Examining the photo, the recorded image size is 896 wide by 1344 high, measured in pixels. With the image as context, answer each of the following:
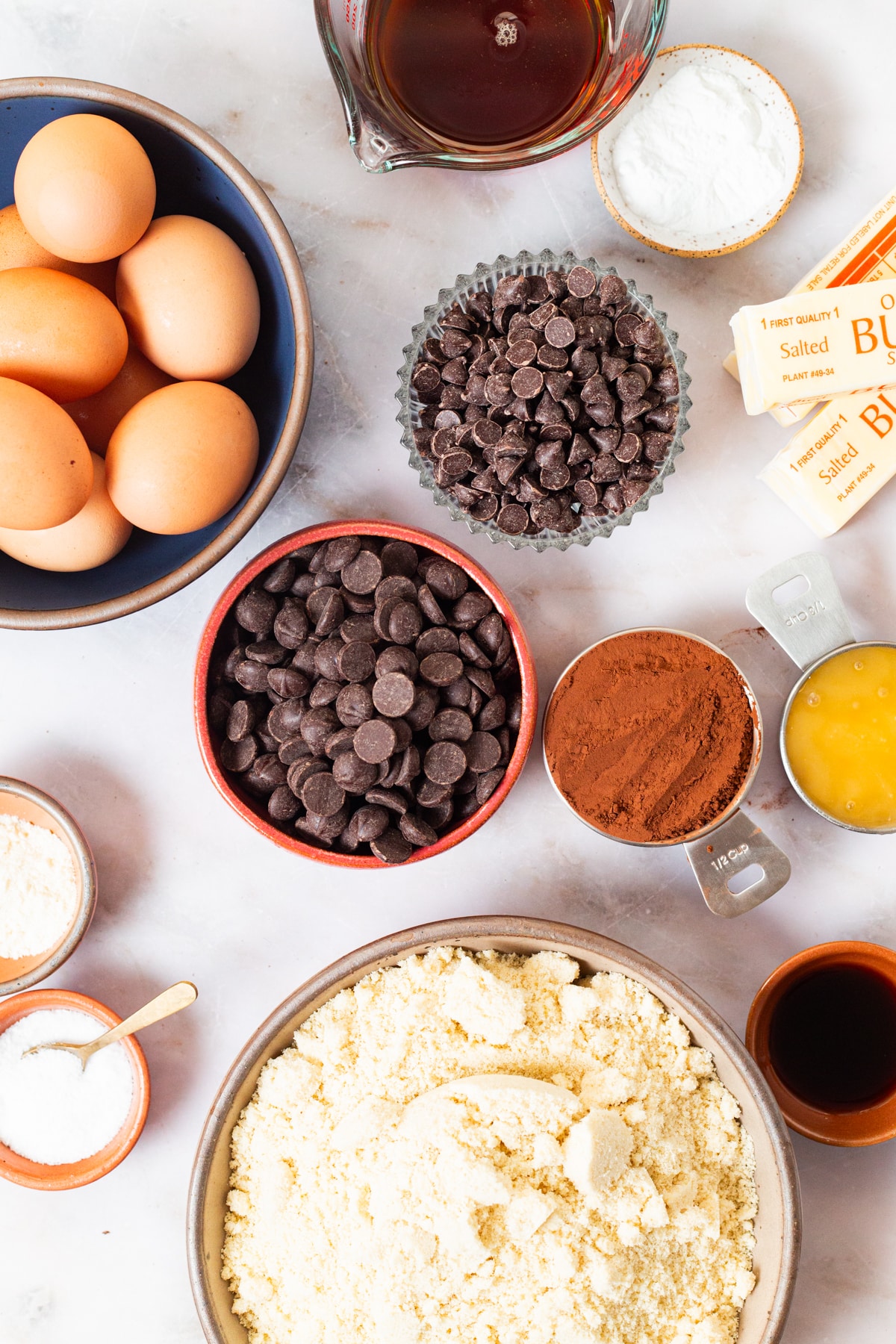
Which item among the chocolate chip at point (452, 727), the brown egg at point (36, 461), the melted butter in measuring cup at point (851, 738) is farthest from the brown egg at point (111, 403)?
the melted butter in measuring cup at point (851, 738)

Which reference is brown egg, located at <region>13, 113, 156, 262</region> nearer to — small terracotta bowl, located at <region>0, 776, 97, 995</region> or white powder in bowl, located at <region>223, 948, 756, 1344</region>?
small terracotta bowl, located at <region>0, 776, 97, 995</region>

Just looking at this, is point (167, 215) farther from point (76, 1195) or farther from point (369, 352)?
point (76, 1195)

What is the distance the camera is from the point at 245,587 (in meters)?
1.35

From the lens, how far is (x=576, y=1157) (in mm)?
1202

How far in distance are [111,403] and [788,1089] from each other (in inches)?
54.5

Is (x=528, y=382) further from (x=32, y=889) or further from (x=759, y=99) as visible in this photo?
(x=32, y=889)

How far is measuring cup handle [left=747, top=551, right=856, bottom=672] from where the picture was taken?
1.41 metres

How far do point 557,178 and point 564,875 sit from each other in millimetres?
1098

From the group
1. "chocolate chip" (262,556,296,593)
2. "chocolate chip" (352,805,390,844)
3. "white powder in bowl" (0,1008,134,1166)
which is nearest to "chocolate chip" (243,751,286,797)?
"chocolate chip" (352,805,390,844)

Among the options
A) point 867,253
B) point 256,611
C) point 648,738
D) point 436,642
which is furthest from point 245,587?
point 867,253

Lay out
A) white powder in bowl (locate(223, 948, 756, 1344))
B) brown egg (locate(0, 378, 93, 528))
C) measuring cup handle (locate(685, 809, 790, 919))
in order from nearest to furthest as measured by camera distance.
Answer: brown egg (locate(0, 378, 93, 528))
white powder in bowl (locate(223, 948, 756, 1344))
measuring cup handle (locate(685, 809, 790, 919))

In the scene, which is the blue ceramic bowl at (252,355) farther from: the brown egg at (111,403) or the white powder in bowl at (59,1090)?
the white powder in bowl at (59,1090)

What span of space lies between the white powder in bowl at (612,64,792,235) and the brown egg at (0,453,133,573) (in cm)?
87

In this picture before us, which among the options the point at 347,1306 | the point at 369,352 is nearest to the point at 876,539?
the point at 369,352
